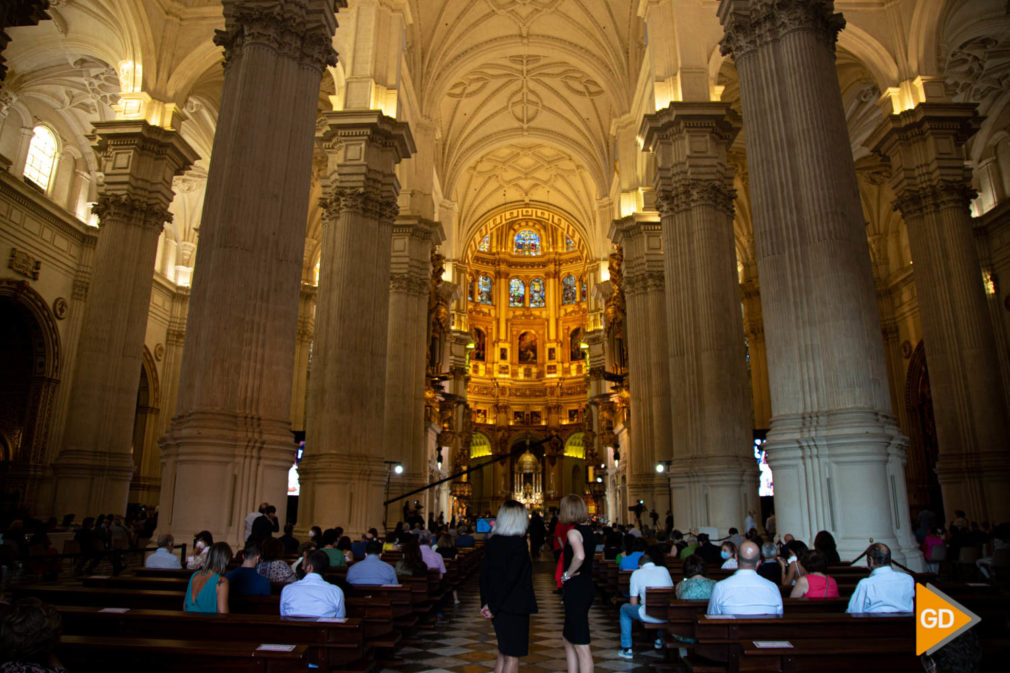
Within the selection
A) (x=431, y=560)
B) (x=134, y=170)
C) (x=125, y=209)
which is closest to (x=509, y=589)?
(x=431, y=560)

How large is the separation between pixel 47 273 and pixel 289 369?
15.6m

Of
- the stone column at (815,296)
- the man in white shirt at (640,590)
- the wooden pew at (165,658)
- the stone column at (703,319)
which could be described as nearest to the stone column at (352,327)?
the stone column at (703,319)

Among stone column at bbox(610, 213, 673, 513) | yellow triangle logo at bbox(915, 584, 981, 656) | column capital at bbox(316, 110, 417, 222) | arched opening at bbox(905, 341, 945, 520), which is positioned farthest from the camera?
arched opening at bbox(905, 341, 945, 520)

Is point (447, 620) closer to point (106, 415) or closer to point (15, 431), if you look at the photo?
point (106, 415)

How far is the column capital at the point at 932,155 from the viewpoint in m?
15.2

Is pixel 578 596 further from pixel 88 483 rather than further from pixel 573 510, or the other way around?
pixel 88 483

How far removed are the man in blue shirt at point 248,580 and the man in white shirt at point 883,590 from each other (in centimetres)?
458

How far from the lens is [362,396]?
47.9 feet

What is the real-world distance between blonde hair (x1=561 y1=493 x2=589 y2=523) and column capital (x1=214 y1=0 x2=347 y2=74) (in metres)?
8.54

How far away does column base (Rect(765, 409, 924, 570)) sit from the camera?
26.4 ft

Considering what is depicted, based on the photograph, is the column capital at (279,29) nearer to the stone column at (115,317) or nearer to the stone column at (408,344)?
the stone column at (115,317)

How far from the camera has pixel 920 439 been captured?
967 inches

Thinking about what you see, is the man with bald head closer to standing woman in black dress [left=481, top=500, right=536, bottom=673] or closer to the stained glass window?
standing woman in black dress [left=481, top=500, right=536, bottom=673]

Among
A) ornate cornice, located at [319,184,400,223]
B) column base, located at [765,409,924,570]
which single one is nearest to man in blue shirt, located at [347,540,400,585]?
column base, located at [765,409,924,570]
